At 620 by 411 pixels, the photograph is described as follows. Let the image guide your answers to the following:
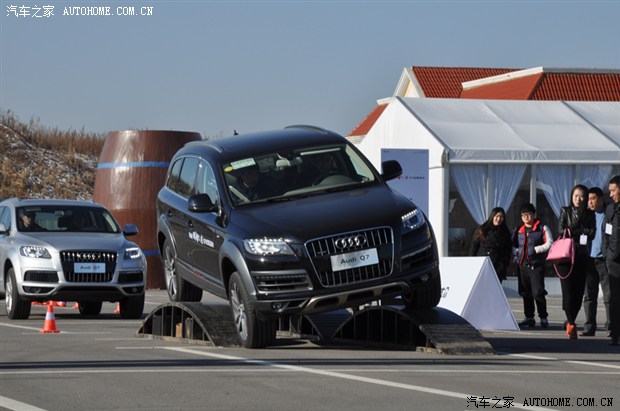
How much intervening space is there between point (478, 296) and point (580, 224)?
8.04 ft

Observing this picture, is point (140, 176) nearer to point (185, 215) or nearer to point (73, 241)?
point (73, 241)

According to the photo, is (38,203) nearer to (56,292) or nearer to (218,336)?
(56,292)

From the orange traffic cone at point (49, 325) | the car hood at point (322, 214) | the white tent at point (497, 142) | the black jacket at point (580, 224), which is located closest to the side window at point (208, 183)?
the car hood at point (322, 214)

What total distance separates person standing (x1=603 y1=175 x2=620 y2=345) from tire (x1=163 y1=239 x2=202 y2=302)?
4603 mm

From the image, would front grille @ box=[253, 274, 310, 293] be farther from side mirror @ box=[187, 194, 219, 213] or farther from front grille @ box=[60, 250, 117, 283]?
front grille @ box=[60, 250, 117, 283]

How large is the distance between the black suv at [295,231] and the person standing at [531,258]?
566cm

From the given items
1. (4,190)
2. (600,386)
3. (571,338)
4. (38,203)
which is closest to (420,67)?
(4,190)

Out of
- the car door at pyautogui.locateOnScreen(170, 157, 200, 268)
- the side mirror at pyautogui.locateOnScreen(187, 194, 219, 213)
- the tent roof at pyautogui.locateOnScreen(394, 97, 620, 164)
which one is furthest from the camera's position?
the tent roof at pyautogui.locateOnScreen(394, 97, 620, 164)

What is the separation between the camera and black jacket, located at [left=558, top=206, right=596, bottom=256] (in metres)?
17.0

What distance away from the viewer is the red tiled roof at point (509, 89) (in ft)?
144

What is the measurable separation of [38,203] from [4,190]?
34730mm

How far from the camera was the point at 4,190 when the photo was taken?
55875 mm

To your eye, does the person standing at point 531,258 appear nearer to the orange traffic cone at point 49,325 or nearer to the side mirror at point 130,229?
the side mirror at point 130,229

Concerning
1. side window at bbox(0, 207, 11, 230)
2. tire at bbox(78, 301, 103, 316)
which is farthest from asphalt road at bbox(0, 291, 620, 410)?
tire at bbox(78, 301, 103, 316)
